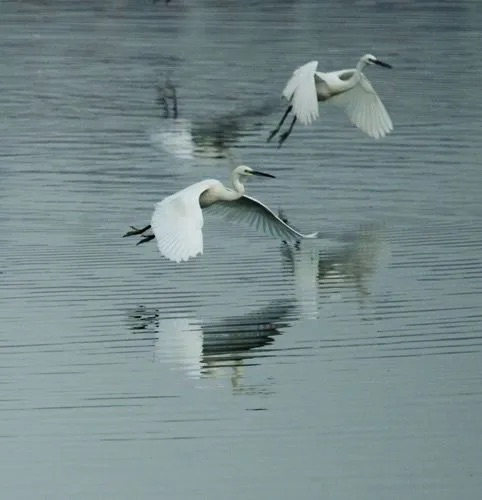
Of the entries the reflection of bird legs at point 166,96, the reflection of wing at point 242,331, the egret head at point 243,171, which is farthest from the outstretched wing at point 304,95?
the reflection of bird legs at point 166,96

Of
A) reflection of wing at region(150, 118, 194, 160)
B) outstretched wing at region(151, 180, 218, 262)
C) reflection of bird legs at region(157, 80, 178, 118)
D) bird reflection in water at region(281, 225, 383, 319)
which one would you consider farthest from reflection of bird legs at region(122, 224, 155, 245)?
reflection of bird legs at region(157, 80, 178, 118)

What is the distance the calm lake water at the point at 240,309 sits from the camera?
10711 millimetres

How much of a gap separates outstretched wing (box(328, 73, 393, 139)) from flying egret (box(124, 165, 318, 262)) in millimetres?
5602

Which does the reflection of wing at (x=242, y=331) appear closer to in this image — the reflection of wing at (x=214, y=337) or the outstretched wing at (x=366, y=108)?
the reflection of wing at (x=214, y=337)

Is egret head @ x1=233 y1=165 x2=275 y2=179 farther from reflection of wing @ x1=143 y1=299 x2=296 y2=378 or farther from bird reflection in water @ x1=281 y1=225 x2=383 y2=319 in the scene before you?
reflection of wing @ x1=143 y1=299 x2=296 y2=378

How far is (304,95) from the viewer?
21.0 meters

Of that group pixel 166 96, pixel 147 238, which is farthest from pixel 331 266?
pixel 166 96

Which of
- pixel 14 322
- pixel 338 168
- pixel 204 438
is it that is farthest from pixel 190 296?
pixel 338 168

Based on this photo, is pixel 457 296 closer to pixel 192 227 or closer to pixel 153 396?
pixel 192 227

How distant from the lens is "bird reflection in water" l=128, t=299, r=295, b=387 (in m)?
12.9

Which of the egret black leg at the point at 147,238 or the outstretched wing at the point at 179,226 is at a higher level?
the outstretched wing at the point at 179,226

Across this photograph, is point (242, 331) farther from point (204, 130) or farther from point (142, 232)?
point (204, 130)

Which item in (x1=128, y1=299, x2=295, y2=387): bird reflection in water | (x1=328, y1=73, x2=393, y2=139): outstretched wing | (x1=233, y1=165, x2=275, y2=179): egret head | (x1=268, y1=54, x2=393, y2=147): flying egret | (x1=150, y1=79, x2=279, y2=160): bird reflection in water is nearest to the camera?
(x1=128, y1=299, x2=295, y2=387): bird reflection in water

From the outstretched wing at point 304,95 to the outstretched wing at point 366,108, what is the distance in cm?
107
